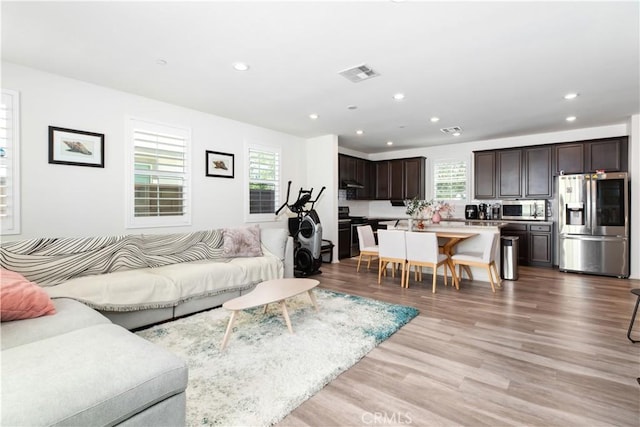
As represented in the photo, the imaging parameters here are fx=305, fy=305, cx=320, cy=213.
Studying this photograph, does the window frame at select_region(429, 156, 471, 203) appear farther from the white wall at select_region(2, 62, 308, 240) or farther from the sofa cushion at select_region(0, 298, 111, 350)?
the sofa cushion at select_region(0, 298, 111, 350)

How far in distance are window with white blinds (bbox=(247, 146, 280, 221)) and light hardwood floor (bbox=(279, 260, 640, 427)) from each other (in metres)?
2.96

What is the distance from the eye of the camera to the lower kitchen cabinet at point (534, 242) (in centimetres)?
573

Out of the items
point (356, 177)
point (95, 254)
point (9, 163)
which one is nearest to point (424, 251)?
point (356, 177)

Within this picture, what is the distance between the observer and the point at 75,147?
3480mm

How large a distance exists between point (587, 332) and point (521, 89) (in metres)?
2.78

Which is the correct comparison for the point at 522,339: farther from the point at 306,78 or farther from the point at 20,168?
the point at 20,168

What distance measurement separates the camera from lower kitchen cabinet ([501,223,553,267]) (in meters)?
5.73

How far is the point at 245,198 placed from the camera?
17.5ft

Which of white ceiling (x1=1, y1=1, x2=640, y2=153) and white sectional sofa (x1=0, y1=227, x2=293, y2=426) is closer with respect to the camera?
white sectional sofa (x1=0, y1=227, x2=293, y2=426)

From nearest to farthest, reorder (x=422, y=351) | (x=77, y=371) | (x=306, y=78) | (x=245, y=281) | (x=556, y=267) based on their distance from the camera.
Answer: (x=77, y=371)
(x=422, y=351)
(x=306, y=78)
(x=245, y=281)
(x=556, y=267)

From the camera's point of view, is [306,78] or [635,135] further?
[635,135]

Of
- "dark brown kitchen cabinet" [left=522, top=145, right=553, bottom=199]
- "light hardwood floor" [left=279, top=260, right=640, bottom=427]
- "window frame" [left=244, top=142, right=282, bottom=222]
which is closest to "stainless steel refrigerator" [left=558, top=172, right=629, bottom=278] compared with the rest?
"dark brown kitchen cabinet" [left=522, top=145, right=553, bottom=199]

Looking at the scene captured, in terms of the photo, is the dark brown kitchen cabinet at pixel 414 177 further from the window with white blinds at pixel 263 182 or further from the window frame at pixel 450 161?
the window with white blinds at pixel 263 182

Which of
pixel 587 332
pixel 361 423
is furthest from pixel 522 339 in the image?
pixel 361 423
